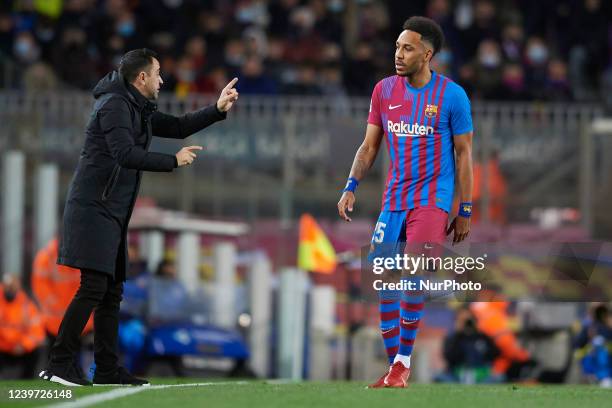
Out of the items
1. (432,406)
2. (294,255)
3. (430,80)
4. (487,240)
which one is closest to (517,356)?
(487,240)

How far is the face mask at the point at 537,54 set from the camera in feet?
76.6

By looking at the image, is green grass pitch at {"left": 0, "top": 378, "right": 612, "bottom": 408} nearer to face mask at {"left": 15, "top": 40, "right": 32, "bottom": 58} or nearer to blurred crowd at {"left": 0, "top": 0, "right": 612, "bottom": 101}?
blurred crowd at {"left": 0, "top": 0, "right": 612, "bottom": 101}

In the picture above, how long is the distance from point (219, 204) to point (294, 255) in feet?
3.59

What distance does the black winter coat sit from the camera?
8711 mm

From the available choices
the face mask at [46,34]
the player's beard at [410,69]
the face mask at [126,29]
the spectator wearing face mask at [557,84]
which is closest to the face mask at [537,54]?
the spectator wearing face mask at [557,84]

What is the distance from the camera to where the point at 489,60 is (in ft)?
74.1

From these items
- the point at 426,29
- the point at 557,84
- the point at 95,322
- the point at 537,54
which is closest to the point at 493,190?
the point at 557,84

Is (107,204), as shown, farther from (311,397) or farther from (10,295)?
(10,295)

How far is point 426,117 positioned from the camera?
894 centimetres

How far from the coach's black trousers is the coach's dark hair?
109cm

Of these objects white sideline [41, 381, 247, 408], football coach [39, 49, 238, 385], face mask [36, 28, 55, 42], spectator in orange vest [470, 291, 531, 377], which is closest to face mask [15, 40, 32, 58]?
face mask [36, 28, 55, 42]

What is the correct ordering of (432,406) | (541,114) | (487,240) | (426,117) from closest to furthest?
1. (432,406)
2. (426,117)
3. (487,240)
4. (541,114)

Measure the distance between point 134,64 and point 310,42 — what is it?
14295 mm

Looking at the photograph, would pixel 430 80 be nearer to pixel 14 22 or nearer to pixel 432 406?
pixel 432 406
